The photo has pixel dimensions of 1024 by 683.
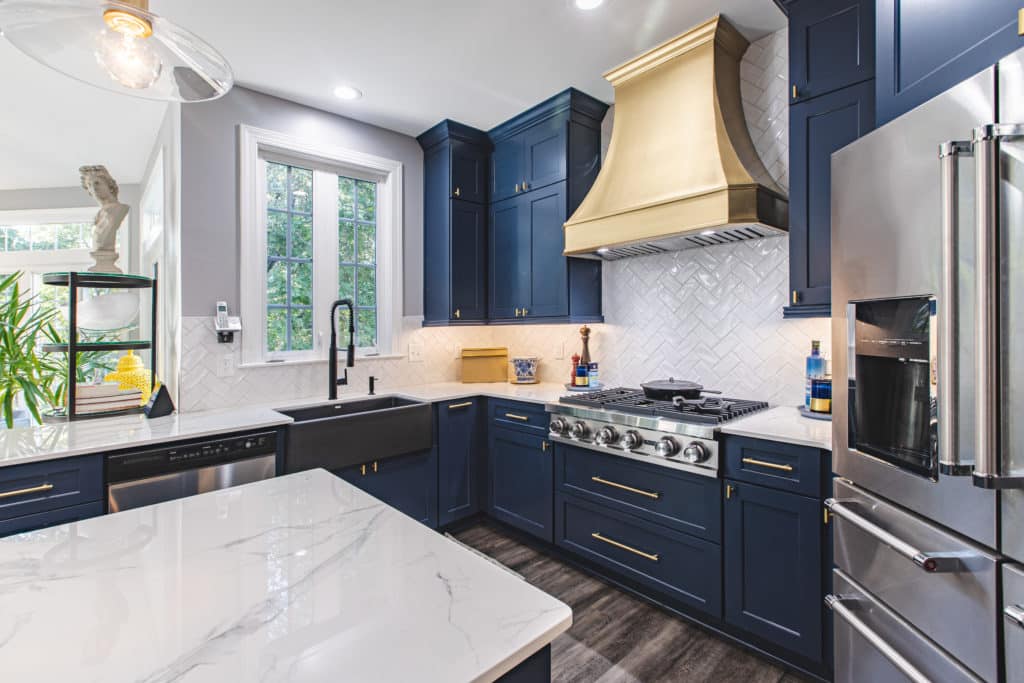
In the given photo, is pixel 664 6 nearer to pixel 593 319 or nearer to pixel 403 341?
pixel 593 319

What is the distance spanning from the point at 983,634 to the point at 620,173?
92.5 inches

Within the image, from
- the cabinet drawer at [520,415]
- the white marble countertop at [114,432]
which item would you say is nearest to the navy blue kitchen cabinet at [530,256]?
the cabinet drawer at [520,415]

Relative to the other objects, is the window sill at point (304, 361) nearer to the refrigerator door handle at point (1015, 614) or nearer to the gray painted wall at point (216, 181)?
the gray painted wall at point (216, 181)

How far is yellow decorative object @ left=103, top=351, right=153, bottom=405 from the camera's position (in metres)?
2.70

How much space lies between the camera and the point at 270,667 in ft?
1.99

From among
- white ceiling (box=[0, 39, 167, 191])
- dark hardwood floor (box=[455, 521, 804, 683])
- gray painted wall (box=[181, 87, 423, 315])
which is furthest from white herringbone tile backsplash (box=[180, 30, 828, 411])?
white ceiling (box=[0, 39, 167, 191])

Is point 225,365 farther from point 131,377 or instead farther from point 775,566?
point 775,566

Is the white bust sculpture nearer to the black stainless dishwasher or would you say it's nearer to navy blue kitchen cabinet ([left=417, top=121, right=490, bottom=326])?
the black stainless dishwasher

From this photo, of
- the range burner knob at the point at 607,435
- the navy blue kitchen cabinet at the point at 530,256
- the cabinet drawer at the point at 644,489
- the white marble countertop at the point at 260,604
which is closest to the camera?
the white marble countertop at the point at 260,604

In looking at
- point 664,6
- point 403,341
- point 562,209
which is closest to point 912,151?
point 664,6

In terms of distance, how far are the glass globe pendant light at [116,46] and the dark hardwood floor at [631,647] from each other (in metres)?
2.05

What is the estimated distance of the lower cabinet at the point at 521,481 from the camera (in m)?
2.82

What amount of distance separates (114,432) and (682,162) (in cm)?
293

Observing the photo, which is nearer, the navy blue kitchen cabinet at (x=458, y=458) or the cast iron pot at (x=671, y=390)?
the cast iron pot at (x=671, y=390)
